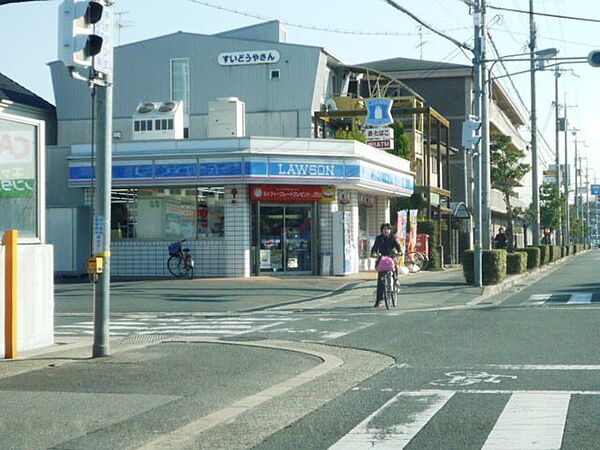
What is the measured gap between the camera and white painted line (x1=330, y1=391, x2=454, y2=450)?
7.36 metres

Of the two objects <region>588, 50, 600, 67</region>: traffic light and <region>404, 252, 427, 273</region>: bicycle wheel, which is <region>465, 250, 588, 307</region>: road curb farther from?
<region>588, 50, 600, 67</region>: traffic light

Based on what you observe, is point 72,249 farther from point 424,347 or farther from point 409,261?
point 424,347

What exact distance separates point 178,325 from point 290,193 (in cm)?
1346

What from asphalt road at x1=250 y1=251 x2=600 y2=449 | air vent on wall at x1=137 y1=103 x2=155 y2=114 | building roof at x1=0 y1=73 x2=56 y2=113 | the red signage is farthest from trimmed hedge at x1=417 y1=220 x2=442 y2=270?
asphalt road at x1=250 y1=251 x2=600 y2=449

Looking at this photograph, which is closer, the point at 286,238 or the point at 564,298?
the point at 564,298

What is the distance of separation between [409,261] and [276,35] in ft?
40.3

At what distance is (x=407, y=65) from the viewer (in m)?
65.4

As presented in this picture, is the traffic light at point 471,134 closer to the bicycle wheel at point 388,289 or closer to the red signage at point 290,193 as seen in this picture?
the red signage at point 290,193

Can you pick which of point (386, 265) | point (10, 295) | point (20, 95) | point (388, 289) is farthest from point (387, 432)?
point (20, 95)

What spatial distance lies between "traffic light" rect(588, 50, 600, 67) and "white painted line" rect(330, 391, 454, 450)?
17.4m

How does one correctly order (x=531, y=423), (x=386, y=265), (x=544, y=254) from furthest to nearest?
1. (x=544, y=254)
2. (x=386, y=265)
3. (x=531, y=423)

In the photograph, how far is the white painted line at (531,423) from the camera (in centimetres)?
727

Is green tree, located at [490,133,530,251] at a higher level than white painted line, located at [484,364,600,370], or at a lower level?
higher

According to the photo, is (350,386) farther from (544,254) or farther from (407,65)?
(407,65)
